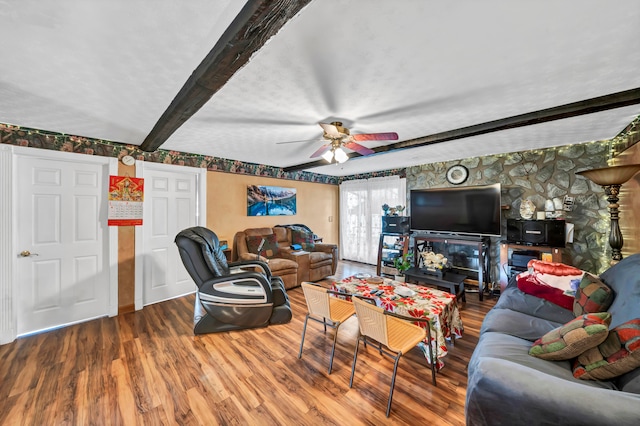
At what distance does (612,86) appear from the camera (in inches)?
70.1

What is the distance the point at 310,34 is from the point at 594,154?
4.23 meters

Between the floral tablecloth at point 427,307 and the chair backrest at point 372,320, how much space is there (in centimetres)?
34

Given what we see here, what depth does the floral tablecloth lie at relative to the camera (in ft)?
6.29

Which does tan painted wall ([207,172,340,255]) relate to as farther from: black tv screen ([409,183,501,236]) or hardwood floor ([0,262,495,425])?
black tv screen ([409,183,501,236])

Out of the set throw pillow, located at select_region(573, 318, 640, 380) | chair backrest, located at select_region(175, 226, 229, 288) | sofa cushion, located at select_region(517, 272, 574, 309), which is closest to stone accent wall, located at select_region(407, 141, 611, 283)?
sofa cushion, located at select_region(517, 272, 574, 309)

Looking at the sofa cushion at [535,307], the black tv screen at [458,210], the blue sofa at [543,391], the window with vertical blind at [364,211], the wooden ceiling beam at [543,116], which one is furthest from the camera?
the window with vertical blind at [364,211]

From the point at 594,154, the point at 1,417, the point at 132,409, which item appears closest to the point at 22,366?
the point at 1,417

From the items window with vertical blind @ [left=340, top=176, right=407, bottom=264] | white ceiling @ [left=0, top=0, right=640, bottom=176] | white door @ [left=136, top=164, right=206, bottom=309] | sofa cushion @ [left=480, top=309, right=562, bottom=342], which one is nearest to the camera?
white ceiling @ [left=0, top=0, right=640, bottom=176]

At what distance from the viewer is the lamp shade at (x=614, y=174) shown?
2225 millimetres

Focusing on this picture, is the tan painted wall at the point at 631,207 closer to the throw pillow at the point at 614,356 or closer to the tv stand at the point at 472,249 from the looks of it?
the tv stand at the point at 472,249

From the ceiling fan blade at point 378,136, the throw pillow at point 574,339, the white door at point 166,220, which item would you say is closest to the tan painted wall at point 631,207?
the throw pillow at point 574,339

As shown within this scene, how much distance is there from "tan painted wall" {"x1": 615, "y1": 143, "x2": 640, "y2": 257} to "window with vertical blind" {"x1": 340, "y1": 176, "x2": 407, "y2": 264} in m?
2.88

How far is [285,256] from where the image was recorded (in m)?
4.27

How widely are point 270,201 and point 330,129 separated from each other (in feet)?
9.43
